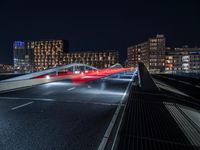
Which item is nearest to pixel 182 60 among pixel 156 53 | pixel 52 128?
pixel 156 53

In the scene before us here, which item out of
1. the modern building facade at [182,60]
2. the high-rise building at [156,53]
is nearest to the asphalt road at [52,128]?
the modern building facade at [182,60]

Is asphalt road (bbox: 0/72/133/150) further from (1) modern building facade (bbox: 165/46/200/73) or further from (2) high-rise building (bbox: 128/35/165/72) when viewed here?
(2) high-rise building (bbox: 128/35/165/72)

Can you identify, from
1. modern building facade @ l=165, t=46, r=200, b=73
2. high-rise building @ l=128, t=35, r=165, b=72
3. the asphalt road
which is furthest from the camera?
high-rise building @ l=128, t=35, r=165, b=72

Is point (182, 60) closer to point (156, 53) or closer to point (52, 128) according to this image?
point (156, 53)

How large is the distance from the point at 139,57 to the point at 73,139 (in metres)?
198

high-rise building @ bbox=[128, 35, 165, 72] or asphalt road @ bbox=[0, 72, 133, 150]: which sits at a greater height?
high-rise building @ bbox=[128, 35, 165, 72]

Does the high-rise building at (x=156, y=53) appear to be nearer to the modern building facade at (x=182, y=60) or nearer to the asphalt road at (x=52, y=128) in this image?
the modern building facade at (x=182, y=60)

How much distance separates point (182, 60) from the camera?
145 meters

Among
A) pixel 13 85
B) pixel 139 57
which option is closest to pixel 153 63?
pixel 139 57

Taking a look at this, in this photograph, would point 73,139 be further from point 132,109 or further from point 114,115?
point 132,109

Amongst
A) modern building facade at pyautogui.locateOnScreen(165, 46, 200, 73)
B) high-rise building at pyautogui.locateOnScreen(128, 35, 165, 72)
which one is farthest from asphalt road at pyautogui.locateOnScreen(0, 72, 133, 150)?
high-rise building at pyautogui.locateOnScreen(128, 35, 165, 72)

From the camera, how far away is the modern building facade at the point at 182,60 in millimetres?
140625

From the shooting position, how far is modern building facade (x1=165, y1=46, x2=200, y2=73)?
141 meters

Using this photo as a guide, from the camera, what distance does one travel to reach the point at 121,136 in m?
5.06
